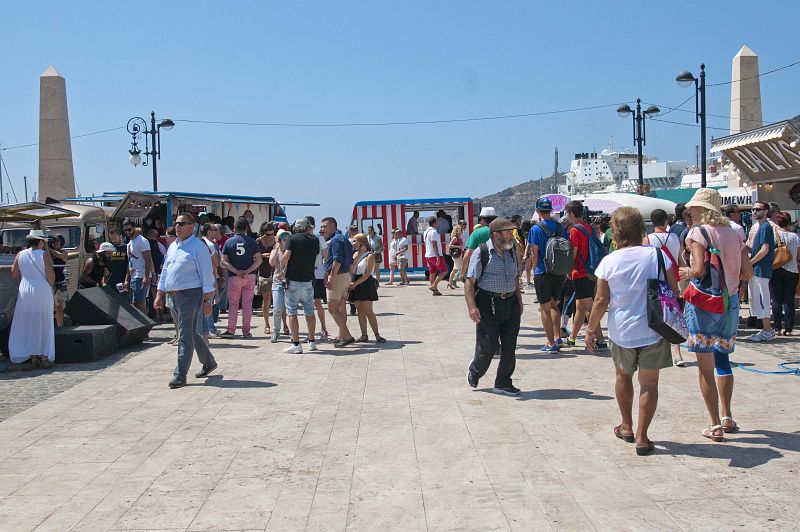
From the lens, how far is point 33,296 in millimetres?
9898

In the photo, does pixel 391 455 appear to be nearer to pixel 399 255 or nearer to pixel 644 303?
pixel 644 303

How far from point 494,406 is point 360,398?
1365mm

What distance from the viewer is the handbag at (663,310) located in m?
5.38

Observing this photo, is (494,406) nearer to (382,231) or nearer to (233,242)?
(233,242)

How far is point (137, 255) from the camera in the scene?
13086 mm

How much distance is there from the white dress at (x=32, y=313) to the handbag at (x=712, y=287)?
7718 mm

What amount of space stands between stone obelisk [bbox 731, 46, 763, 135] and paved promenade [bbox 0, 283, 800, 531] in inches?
966

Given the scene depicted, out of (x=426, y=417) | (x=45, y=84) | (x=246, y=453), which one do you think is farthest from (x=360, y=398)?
(x=45, y=84)

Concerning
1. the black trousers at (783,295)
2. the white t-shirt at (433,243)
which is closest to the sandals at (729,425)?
the black trousers at (783,295)

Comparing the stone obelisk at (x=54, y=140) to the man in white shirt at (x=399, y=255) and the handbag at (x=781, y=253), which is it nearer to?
the man in white shirt at (x=399, y=255)

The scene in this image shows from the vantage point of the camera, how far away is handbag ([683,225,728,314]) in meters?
5.77

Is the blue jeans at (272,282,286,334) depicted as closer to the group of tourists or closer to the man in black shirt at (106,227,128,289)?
the man in black shirt at (106,227,128,289)

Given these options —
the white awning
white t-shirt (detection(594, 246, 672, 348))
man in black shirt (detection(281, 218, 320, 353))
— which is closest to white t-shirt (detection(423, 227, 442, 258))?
the white awning

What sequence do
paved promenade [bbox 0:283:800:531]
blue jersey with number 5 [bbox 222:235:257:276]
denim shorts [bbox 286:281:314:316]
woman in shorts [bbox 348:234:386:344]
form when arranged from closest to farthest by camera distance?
paved promenade [bbox 0:283:800:531]
denim shorts [bbox 286:281:314:316]
woman in shorts [bbox 348:234:386:344]
blue jersey with number 5 [bbox 222:235:257:276]
